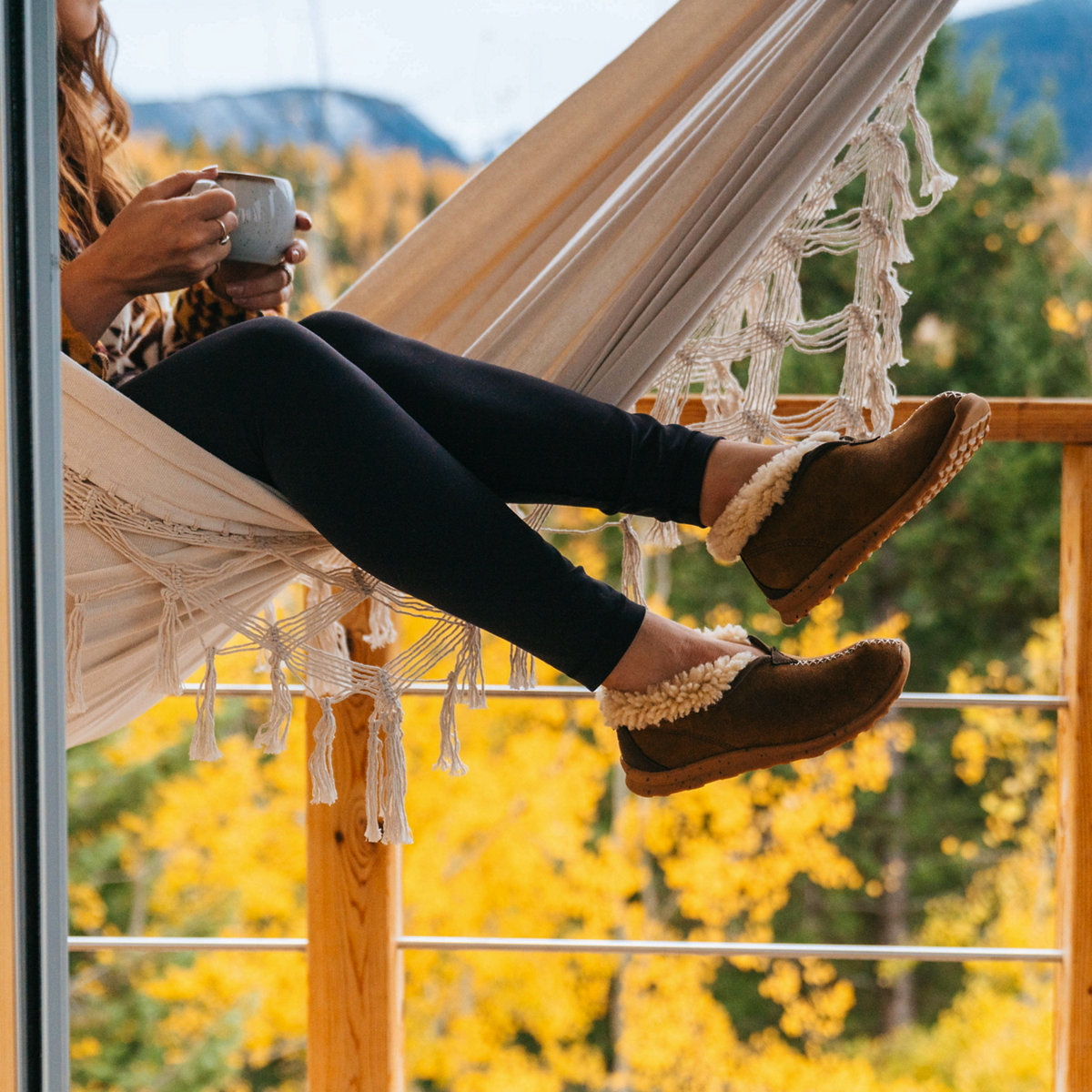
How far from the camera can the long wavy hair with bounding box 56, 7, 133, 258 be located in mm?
991

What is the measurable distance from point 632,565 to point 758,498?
6.2 inches

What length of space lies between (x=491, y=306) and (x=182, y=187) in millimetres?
295

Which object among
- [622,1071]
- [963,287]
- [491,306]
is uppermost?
[963,287]

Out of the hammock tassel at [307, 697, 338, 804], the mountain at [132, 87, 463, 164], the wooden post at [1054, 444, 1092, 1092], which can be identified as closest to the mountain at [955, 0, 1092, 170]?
the mountain at [132, 87, 463, 164]

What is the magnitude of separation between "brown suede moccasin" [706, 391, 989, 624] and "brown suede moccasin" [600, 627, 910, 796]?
0.05 m

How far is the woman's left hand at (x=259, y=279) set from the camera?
90 cm

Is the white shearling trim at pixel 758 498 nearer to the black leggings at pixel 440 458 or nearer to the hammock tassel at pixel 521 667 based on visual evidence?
the black leggings at pixel 440 458

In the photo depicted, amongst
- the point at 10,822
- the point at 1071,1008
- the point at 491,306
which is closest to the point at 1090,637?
the point at 1071,1008

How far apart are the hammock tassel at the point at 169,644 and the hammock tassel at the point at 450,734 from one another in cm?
22

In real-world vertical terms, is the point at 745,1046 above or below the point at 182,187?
below

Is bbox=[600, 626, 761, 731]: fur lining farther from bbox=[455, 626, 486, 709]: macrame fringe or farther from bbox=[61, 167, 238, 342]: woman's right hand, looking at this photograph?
bbox=[61, 167, 238, 342]: woman's right hand

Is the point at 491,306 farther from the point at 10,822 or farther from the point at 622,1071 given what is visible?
the point at 622,1071

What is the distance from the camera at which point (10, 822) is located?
39 cm

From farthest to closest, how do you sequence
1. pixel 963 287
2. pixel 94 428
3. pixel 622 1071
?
1. pixel 963 287
2. pixel 622 1071
3. pixel 94 428
